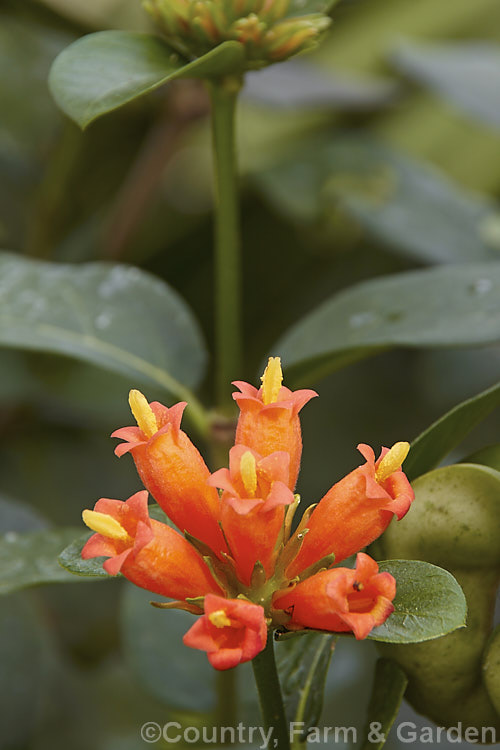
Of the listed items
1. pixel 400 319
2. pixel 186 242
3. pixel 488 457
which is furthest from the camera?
pixel 186 242

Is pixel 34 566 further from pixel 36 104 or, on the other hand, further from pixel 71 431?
pixel 36 104

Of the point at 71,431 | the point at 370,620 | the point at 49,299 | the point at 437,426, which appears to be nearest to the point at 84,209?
the point at 71,431

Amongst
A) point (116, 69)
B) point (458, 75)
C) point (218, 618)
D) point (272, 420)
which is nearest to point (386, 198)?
point (458, 75)

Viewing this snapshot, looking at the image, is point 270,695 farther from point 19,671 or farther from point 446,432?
point 19,671

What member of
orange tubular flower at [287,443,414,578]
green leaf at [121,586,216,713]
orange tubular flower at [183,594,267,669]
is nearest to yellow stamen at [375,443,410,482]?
orange tubular flower at [287,443,414,578]

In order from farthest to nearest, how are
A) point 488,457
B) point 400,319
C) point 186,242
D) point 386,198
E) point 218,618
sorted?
point 186,242
point 386,198
point 400,319
point 488,457
point 218,618

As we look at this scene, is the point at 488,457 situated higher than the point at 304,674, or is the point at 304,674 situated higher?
the point at 488,457
